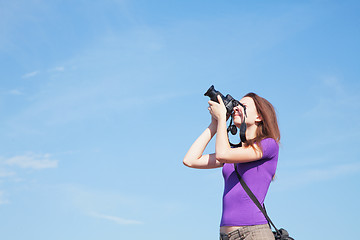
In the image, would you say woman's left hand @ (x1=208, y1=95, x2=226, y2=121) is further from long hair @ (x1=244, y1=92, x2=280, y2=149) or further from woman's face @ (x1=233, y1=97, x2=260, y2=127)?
long hair @ (x1=244, y1=92, x2=280, y2=149)

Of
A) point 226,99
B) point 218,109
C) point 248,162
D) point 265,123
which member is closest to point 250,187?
point 248,162

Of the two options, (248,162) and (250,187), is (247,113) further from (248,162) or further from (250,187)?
(250,187)

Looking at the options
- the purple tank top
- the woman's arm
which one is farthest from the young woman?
the woman's arm

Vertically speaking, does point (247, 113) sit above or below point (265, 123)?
above

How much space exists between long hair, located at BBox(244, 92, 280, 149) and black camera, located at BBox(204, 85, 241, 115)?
247 mm

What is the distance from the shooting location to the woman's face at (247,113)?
4941 millimetres

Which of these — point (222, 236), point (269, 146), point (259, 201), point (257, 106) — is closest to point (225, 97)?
point (257, 106)

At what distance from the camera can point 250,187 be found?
4.58 meters

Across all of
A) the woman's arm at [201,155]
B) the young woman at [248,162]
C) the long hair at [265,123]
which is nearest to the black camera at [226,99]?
the young woman at [248,162]

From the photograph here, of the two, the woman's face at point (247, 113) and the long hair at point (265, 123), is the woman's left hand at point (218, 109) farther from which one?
the long hair at point (265, 123)

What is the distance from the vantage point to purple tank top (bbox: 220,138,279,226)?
4.43 metres

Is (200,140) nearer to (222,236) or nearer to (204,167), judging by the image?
(204,167)

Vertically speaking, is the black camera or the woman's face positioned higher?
the black camera

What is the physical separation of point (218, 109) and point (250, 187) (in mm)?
1002
